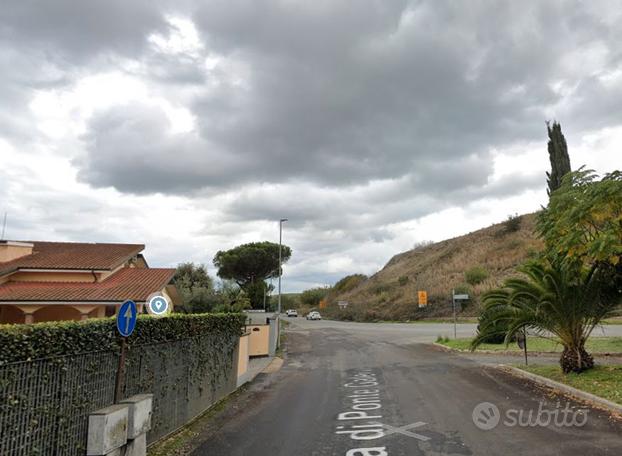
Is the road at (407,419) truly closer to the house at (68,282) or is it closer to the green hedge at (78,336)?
the green hedge at (78,336)

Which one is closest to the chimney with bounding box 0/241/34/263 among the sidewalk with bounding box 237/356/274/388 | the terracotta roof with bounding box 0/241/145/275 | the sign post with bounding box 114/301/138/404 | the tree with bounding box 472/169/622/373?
the terracotta roof with bounding box 0/241/145/275

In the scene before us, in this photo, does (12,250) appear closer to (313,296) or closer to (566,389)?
(566,389)

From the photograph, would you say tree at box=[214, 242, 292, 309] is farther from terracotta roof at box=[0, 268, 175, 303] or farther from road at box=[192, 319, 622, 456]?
road at box=[192, 319, 622, 456]

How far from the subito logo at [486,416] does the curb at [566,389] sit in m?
2.06

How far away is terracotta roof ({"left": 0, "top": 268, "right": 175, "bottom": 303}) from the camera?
1889cm

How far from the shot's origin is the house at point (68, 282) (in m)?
19.0

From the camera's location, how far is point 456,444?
23.6 feet

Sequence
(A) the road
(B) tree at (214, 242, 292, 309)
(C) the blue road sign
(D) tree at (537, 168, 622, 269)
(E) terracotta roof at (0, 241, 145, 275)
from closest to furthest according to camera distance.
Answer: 1. (C) the blue road sign
2. (A) the road
3. (D) tree at (537, 168, 622, 269)
4. (E) terracotta roof at (0, 241, 145, 275)
5. (B) tree at (214, 242, 292, 309)

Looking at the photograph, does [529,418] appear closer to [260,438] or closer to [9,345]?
[260,438]

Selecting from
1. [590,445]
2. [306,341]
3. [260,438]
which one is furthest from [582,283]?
[306,341]

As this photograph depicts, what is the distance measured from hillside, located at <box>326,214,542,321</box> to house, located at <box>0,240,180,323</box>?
130ft

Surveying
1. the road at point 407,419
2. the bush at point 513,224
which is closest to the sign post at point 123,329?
the road at point 407,419

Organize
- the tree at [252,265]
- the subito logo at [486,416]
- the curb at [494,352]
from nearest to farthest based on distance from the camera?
the subito logo at [486,416] < the curb at [494,352] < the tree at [252,265]

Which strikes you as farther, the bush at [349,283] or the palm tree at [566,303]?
the bush at [349,283]
